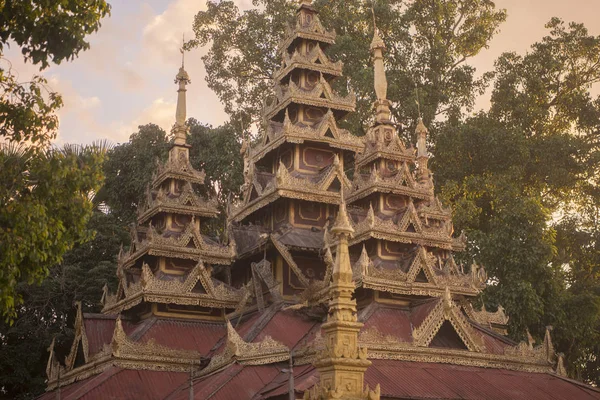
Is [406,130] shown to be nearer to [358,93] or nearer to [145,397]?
[358,93]

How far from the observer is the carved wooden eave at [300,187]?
888 inches

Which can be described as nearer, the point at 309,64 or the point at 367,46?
the point at 309,64

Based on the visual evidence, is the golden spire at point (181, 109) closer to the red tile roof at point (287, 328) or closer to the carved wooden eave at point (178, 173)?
the carved wooden eave at point (178, 173)

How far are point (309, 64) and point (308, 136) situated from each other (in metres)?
3.14

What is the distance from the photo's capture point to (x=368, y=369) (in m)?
16.0

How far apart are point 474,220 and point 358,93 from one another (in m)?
8.42

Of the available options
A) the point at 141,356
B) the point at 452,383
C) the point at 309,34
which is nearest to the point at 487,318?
the point at 452,383

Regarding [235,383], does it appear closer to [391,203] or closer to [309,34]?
[391,203]

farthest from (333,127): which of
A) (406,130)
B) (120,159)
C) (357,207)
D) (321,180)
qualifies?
(120,159)

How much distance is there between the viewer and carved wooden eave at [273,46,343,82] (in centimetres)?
2577

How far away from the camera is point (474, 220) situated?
33.7 m

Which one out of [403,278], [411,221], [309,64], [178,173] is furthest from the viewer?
[309,64]

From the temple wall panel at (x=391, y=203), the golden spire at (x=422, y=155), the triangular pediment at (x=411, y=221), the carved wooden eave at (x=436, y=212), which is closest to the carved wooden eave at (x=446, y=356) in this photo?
the triangular pediment at (x=411, y=221)

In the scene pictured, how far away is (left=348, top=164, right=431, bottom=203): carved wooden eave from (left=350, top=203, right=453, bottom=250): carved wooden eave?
0.70m
